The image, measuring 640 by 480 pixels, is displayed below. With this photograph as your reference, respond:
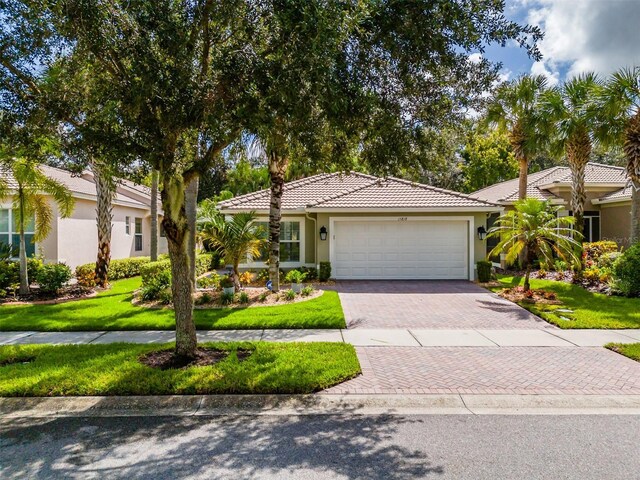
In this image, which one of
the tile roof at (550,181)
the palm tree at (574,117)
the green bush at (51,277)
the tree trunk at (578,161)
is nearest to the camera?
the green bush at (51,277)

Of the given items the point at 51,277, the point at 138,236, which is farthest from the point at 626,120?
the point at 138,236

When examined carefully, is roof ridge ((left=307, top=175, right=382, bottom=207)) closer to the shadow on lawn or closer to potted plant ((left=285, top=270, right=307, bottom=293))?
potted plant ((left=285, top=270, right=307, bottom=293))

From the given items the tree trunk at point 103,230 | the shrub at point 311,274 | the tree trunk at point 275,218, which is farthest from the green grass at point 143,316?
the shrub at point 311,274

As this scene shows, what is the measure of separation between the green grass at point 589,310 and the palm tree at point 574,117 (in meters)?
4.98

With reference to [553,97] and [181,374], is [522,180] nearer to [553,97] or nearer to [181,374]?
[553,97]

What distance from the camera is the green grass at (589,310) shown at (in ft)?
29.7

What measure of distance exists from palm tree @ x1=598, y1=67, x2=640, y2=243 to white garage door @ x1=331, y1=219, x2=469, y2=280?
17.4 feet

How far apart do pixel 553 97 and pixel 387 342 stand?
478 inches

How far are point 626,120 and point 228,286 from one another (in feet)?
45.0

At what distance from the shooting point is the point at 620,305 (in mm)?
10930

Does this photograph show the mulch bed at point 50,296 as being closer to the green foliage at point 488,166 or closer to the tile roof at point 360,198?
the tile roof at point 360,198

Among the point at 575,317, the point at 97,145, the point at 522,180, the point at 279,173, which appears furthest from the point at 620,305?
the point at 97,145

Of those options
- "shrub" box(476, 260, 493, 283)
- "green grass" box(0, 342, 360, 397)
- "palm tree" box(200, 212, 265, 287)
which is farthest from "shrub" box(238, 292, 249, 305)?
"shrub" box(476, 260, 493, 283)

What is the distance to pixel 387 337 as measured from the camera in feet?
27.1
